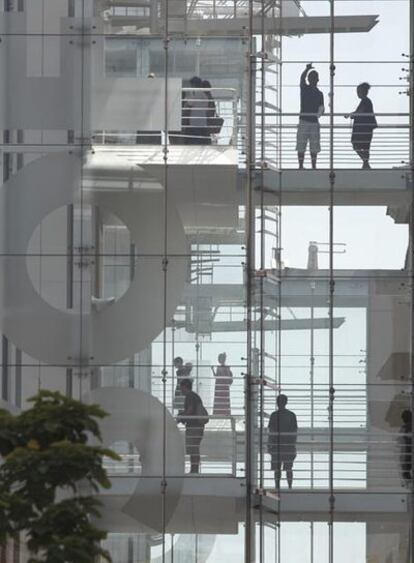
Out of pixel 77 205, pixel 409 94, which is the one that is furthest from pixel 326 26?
pixel 77 205

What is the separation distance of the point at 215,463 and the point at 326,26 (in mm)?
1914

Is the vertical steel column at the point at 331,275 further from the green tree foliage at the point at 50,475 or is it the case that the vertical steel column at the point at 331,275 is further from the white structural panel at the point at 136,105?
the green tree foliage at the point at 50,475

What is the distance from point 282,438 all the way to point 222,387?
13.0 inches

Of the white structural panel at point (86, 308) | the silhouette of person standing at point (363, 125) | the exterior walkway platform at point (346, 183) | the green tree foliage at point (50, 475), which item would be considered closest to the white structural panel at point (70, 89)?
the white structural panel at point (86, 308)

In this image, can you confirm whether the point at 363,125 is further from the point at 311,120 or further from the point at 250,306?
the point at 250,306

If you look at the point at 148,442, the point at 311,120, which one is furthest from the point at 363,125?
the point at 148,442

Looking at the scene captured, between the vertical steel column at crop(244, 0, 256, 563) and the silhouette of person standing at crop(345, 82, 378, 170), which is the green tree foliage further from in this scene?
the silhouette of person standing at crop(345, 82, 378, 170)

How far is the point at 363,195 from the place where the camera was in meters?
10.3

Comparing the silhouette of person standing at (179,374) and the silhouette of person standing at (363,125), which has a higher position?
the silhouette of person standing at (363,125)

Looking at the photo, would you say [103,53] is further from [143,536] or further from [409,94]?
[143,536]

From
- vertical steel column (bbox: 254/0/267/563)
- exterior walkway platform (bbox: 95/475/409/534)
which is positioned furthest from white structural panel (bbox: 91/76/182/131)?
exterior walkway platform (bbox: 95/475/409/534)

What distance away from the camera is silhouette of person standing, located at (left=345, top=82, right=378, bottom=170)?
10.3 meters

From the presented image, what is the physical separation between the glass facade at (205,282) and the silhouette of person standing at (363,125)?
0.5 inches

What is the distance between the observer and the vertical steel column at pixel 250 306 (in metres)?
10.1
